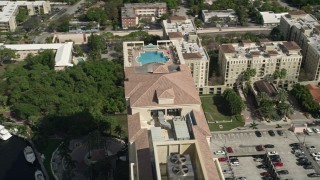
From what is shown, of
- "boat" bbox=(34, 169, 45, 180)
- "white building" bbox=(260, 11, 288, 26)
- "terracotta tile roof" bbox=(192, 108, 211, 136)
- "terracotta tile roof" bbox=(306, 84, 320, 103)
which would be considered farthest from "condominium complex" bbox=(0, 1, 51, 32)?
"terracotta tile roof" bbox=(192, 108, 211, 136)

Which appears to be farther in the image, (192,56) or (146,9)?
(146,9)

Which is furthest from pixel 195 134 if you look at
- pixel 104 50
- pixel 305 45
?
pixel 104 50

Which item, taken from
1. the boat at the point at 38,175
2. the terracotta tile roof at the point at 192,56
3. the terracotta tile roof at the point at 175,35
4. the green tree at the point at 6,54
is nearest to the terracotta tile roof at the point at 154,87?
the boat at the point at 38,175

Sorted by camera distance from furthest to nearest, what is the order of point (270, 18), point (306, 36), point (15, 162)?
point (270, 18)
point (306, 36)
point (15, 162)

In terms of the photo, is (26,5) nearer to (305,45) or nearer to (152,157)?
(305,45)

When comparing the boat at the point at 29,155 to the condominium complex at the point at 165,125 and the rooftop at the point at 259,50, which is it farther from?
the rooftop at the point at 259,50

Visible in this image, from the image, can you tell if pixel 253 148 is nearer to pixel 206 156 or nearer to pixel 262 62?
pixel 262 62

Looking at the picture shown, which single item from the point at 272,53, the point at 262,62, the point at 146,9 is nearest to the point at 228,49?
the point at 262,62
